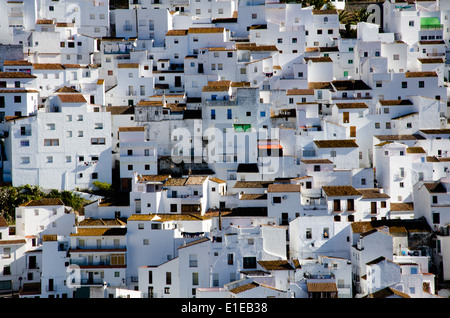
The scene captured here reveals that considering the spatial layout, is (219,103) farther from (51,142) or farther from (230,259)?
(230,259)

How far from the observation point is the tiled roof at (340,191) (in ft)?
151

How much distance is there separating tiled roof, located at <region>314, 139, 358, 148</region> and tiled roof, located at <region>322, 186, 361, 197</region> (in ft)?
11.4

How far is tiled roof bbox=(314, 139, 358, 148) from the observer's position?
49.7 m

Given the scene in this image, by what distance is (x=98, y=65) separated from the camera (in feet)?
192

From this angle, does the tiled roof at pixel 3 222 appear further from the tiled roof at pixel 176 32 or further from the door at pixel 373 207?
the tiled roof at pixel 176 32

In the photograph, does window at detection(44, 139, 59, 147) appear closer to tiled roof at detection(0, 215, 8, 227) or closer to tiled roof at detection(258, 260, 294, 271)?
tiled roof at detection(0, 215, 8, 227)

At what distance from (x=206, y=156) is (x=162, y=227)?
907cm

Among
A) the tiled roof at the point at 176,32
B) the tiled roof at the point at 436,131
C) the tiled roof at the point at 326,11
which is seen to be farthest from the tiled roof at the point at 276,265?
the tiled roof at the point at 326,11

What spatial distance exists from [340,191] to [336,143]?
450 cm

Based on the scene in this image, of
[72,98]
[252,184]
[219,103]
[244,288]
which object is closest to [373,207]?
[252,184]

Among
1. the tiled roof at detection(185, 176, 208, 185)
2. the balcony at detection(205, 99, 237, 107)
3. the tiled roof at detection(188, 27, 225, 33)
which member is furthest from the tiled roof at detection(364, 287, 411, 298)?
the tiled roof at detection(188, 27, 225, 33)

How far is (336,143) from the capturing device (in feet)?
164

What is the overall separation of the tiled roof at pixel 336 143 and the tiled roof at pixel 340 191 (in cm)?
347
